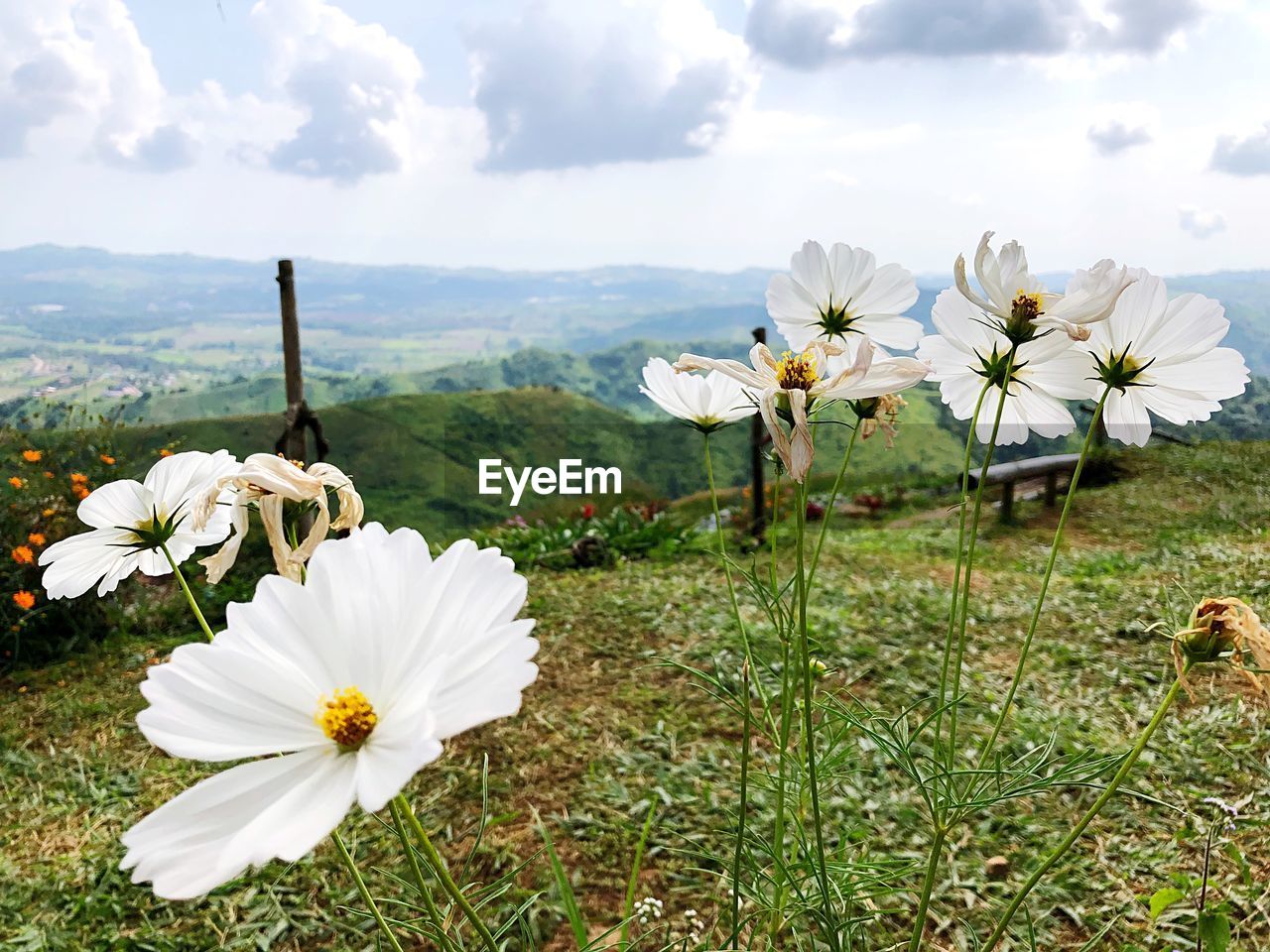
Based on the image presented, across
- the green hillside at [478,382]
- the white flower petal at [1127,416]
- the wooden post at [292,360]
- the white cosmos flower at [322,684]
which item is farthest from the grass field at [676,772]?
the green hillside at [478,382]

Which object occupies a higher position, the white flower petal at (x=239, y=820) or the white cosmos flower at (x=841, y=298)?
the white cosmos flower at (x=841, y=298)

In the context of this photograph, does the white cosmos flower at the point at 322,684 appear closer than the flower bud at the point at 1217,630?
Yes

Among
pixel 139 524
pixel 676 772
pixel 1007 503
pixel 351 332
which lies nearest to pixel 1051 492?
pixel 1007 503

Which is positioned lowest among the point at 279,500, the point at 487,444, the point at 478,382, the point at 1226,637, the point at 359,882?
the point at 478,382

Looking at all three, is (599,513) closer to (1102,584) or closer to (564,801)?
(1102,584)

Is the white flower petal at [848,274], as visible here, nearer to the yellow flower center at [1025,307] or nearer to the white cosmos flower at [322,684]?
the yellow flower center at [1025,307]

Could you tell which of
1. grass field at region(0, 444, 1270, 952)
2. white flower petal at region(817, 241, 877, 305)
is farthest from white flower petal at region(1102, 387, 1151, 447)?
white flower petal at region(817, 241, 877, 305)

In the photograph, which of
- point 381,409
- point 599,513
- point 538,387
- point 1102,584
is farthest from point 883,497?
point 538,387

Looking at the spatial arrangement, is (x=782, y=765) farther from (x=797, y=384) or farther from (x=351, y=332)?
(x=351, y=332)
